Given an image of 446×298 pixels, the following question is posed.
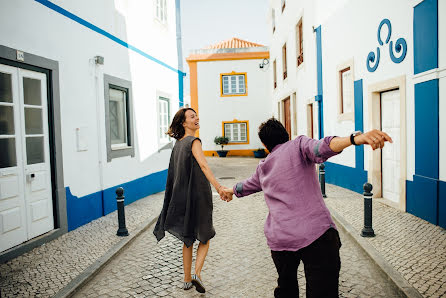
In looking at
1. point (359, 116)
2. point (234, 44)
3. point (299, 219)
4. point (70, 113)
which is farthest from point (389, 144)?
point (234, 44)

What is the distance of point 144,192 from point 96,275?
18.4 ft

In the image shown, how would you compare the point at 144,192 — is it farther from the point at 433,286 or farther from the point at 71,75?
the point at 433,286

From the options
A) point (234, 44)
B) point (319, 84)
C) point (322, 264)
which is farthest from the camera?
point (234, 44)

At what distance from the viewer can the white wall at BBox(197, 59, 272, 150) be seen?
84.9 feet

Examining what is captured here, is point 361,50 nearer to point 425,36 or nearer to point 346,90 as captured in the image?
point 346,90

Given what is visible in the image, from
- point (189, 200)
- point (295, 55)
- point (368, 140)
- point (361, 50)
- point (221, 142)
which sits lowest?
point (189, 200)

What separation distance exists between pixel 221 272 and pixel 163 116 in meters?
7.95

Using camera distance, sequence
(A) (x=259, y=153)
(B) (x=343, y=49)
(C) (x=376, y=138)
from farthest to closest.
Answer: (A) (x=259, y=153), (B) (x=343, y=49), (C) (x=376, y=138)

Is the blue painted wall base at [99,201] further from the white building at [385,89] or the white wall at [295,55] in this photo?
the white wall at [295,55]

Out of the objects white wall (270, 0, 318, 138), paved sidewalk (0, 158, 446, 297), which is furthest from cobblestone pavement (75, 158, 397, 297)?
white wall (270, 0, 318, 138)

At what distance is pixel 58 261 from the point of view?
4.87m

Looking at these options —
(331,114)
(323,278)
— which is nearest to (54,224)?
(323,278)

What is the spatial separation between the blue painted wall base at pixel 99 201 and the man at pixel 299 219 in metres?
4.85

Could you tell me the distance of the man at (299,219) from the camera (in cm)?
244
